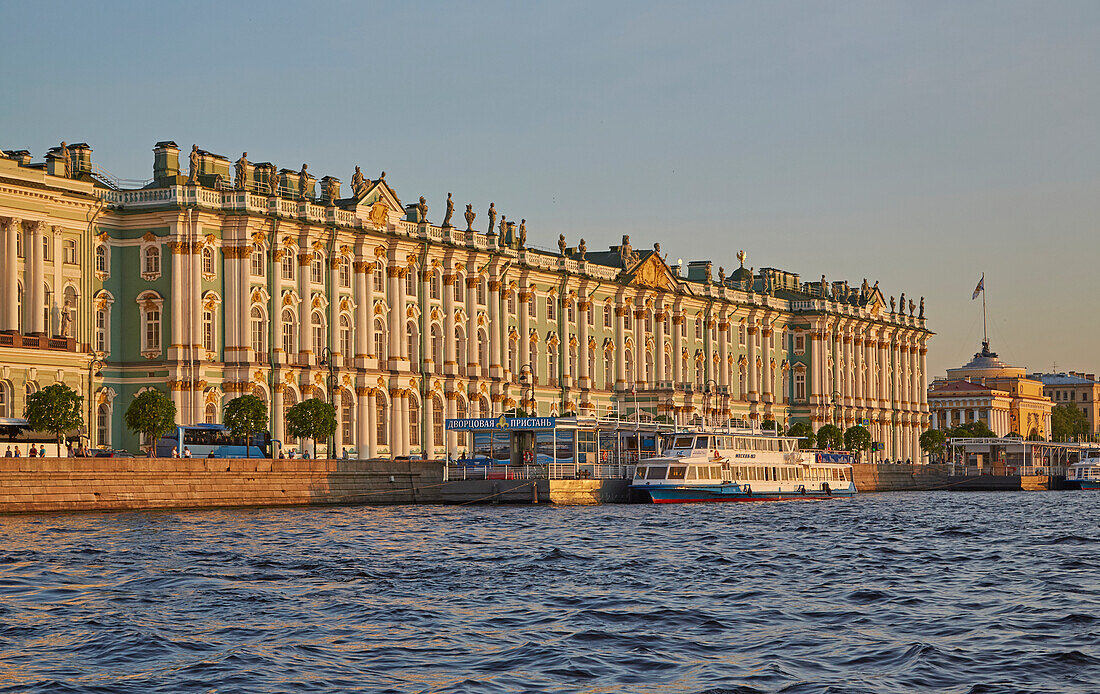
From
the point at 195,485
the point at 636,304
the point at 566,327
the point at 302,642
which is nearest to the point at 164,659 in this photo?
the point at 302,642

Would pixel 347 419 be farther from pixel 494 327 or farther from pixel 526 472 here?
pixel 494 327

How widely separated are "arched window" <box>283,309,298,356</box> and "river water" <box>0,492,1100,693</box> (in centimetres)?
2851

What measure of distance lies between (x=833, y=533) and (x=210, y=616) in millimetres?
25365

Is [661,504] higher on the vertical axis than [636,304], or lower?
lower

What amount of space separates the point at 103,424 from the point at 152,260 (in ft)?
23.3

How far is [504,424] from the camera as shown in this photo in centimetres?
7175

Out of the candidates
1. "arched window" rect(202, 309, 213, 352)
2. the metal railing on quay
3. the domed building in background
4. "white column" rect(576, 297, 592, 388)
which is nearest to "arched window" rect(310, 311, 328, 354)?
"arched window" rect(202, 309, 213, 352)

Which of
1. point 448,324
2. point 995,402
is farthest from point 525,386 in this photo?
point 995,402

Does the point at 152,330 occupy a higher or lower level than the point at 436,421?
higher

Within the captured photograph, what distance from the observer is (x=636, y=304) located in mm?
105750

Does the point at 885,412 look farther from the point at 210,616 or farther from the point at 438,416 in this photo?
the point at 210,616

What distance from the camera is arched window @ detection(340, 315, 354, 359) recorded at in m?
78.1

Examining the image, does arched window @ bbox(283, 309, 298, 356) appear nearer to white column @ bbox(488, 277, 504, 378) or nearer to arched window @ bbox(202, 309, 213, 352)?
arched window @ bbox(202, 309, 213, 352)

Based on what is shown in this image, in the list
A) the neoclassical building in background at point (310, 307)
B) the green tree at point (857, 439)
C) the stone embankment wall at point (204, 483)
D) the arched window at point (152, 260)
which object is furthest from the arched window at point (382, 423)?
the green tree at point (857, 439)
